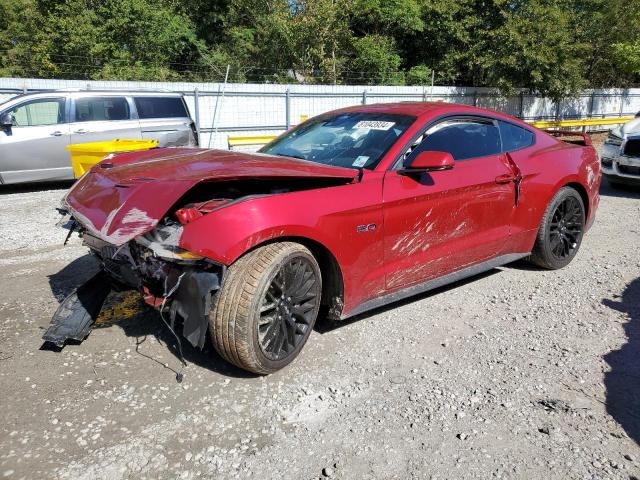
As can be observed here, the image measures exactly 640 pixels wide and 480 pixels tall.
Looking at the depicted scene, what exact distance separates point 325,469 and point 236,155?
7.14 feet

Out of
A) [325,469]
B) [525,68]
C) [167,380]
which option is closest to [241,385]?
[167,380]

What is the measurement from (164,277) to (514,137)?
336 cm

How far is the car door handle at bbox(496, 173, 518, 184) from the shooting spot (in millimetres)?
4345

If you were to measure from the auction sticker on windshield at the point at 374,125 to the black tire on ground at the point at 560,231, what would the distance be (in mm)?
1891

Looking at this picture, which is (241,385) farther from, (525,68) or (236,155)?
(525,68)

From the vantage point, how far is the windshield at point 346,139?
3838mm

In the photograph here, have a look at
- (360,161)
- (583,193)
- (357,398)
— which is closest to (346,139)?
(360,161)

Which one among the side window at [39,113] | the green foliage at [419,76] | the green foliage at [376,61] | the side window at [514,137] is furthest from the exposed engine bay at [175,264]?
the green foliage at [419,76]

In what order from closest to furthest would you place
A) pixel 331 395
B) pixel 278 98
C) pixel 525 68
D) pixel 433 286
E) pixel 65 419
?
pixel 65 419 < pixel 331 395 < pixel 433 286 < pixel 278 98 < pixel 525 68

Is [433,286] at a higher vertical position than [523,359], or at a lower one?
higher

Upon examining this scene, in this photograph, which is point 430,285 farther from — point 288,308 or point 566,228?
point 566,228

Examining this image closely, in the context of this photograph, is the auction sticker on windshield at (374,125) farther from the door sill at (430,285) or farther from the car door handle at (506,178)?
the door sill at (430,285)

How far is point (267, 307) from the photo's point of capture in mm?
3109

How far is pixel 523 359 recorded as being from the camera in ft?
11.6
